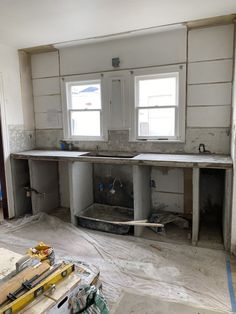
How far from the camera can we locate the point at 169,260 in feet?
8.54

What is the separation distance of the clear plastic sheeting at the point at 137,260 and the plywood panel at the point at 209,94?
A: 1834mm

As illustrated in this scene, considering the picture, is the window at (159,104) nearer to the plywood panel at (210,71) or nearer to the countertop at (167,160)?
the plywood panel at (210,71)

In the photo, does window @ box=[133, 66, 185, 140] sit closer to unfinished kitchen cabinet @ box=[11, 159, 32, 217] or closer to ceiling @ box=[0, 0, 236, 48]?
ceiling @ box=[0, 0, 236, 48]

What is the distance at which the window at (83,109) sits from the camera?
386cm

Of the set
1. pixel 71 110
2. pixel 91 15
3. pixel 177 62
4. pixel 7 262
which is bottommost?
pixel 7 262

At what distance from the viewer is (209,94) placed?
10.5 ft

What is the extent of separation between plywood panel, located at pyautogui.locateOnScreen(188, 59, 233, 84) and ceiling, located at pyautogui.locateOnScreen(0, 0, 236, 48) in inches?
22.4

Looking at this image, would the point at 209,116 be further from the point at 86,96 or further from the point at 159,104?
the point at 86,96

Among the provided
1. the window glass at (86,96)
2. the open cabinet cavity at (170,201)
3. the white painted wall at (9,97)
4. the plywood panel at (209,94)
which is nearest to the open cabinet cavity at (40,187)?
the white painted wall at (9,97)

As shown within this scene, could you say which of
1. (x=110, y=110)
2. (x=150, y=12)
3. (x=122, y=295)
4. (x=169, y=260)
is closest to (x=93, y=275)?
(x=122, y=295)

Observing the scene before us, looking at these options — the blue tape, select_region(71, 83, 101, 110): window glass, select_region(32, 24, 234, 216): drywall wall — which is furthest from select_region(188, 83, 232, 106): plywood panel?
the blue tape

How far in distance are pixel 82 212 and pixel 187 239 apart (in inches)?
59.8

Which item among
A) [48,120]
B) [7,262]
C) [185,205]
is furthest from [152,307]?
[48,120]

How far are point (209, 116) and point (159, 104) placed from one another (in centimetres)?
71
